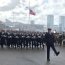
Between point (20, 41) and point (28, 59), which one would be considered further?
point (20, 41)

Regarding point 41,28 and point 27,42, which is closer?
point 27,42

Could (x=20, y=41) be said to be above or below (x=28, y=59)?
above

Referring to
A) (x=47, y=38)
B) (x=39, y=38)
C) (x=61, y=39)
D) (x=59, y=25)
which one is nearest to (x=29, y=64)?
(x=47, y=38)

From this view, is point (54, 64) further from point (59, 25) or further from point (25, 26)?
point (25, 26)

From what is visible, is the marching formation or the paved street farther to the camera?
the marching formation

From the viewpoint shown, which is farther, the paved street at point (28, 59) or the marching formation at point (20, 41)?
the marching formation at point (20, 41)

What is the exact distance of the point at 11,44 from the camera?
23625 millimetres

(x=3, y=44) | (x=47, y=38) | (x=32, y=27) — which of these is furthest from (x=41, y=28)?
(x=47, y=38)

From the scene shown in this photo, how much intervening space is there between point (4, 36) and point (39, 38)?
3.08 m

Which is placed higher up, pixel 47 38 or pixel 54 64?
pixel 47 38

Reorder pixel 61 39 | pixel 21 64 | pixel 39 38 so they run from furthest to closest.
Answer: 1. pixel 61 39
2. pixel 39 38
3. pixel 21 64

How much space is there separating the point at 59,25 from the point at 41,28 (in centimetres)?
584

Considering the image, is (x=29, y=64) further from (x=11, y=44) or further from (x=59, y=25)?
(x=59, y=25)

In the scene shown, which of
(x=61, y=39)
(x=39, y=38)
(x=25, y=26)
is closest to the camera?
(x=39, y=38)
